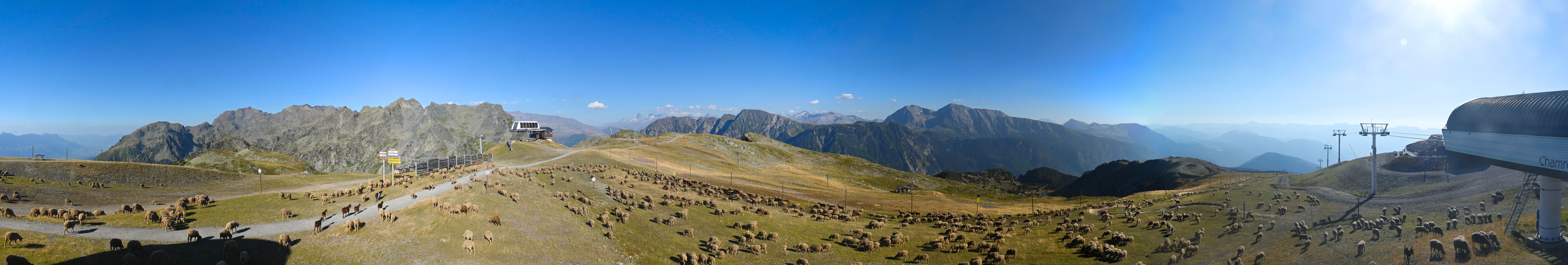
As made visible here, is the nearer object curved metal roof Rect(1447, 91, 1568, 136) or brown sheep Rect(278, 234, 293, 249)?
brown sheep Rect(278, 234, 293, 249)

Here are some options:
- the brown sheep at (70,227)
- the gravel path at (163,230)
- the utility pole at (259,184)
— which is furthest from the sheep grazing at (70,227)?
the utility pole at (259,184)

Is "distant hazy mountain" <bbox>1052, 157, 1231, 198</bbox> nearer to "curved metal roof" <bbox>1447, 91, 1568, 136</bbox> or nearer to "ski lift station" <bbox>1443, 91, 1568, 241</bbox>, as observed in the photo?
"curved metal roof" <bbox>1447, 91, 1568, 136</bbox>

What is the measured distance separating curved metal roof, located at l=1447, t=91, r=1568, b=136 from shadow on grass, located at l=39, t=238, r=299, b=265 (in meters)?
62.7

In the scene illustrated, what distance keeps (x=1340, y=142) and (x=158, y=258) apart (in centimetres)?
11470

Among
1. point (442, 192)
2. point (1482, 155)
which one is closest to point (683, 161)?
point (442, 192)

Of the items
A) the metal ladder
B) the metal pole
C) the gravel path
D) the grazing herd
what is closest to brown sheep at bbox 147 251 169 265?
the grazing herd

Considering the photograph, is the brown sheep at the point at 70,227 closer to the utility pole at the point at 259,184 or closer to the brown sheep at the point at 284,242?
the brown sheep at the point at 284,242

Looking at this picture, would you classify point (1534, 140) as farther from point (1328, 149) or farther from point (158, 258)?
point (1328, 149)

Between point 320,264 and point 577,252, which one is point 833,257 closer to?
point 577,252

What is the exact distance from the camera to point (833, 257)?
3406 centimetres

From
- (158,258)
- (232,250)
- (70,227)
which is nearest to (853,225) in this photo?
(232,250)

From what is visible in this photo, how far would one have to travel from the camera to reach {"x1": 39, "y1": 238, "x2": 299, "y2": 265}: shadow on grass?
1920 centimetres

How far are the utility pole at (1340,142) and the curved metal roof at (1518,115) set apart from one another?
43804mm

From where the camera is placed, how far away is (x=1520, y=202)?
3064cm
